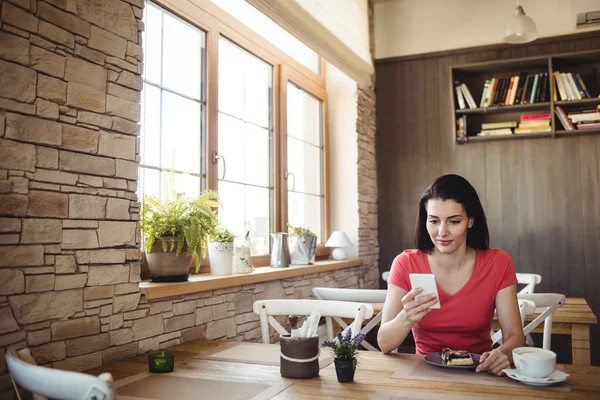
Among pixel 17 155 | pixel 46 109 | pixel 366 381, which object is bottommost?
pixel 366 381

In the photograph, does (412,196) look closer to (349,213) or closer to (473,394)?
(349,213)

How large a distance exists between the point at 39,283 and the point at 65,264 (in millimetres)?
110

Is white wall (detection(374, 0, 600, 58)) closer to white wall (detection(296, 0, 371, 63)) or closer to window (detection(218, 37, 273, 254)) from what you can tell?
white wall (detection(296, 0, 371, 63))

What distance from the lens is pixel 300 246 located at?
11.9 feet

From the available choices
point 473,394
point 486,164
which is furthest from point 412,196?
point 473,394

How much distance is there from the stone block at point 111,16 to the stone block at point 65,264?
798mm

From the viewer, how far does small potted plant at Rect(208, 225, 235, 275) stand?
8.93 ft

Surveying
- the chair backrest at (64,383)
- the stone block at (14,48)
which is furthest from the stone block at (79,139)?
the chair backrest at (64,383)

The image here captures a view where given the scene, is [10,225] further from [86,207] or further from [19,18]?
[19,18]

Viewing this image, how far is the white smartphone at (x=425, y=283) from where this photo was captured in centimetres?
173

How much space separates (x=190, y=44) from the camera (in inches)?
115

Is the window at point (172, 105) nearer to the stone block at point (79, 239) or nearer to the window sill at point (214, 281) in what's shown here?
the window sill at point (214, 281)

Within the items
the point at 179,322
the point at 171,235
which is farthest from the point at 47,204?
the point at 179,322

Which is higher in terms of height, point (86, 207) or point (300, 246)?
point (86, 207)
